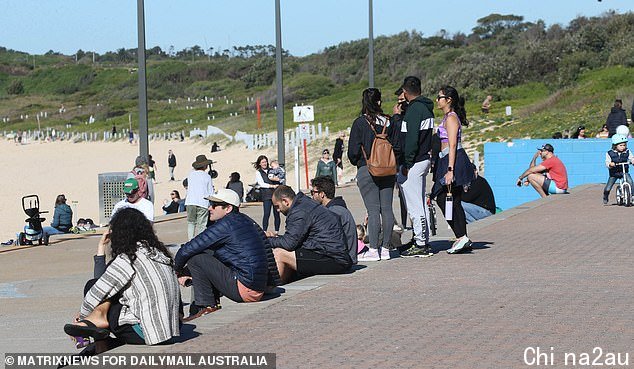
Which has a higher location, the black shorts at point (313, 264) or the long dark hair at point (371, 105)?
the long dark hair at point (371, 105)

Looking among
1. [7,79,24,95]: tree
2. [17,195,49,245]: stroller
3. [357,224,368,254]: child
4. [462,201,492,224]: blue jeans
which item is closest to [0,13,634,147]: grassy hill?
[7,79,24,95]: tree

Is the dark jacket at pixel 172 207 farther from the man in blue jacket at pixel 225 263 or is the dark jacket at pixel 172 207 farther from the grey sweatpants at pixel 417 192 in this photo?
the man in blue jacket at pixel 225 263

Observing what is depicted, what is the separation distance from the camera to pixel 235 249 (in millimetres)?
10047

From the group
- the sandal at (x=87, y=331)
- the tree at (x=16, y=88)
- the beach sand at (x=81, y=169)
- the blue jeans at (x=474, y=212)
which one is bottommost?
the beach sand at (x=81, y=169)

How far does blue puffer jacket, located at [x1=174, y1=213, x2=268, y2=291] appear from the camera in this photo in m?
9.98

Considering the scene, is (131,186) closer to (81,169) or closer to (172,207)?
(172,207)

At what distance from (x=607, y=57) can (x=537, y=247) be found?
177 ft

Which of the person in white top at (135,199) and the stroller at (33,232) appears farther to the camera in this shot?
the stroller at (33,232)

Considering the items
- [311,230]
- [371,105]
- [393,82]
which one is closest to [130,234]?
[311,230]

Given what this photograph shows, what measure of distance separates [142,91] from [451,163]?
10.5m

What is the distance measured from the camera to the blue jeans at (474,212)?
731 inches

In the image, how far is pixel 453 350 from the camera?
8000 mm

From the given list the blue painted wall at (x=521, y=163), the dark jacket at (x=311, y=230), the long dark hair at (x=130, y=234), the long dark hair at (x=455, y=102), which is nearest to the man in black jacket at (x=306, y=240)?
the dark jacket at (x=311, y=230)

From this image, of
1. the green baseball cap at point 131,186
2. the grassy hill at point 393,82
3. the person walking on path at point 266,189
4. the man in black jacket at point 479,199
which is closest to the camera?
the green baseball cap at point 131,186
